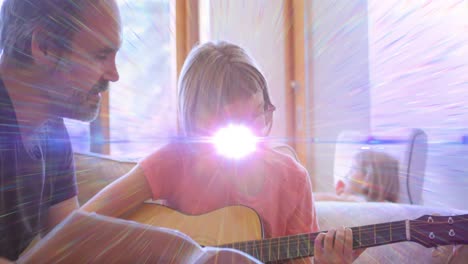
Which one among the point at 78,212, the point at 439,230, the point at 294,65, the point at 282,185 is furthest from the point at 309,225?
the point at 78,212

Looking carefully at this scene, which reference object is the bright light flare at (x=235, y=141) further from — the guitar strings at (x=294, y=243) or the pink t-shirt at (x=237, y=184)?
the guitar strings at (x=294, y=243)

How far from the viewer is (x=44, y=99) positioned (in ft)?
1.05

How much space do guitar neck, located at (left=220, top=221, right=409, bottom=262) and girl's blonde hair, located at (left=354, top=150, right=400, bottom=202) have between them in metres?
0.14

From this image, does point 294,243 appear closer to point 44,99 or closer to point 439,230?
point 439,230

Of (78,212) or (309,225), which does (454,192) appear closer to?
(309,225)

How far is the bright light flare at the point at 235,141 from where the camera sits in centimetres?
46

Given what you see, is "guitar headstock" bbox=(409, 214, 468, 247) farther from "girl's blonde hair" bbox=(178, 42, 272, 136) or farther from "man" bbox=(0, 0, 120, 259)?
"man" bbox=(0, 0, 120, 259)

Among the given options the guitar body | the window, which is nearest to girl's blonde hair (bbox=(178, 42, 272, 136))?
the window

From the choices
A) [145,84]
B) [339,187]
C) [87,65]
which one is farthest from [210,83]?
[339,187]

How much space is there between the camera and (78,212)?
25 cm

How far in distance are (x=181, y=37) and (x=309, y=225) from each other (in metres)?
0.36

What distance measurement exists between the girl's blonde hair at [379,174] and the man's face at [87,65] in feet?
1.47

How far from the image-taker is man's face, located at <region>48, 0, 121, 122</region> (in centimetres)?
31

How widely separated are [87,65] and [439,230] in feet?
1.55
